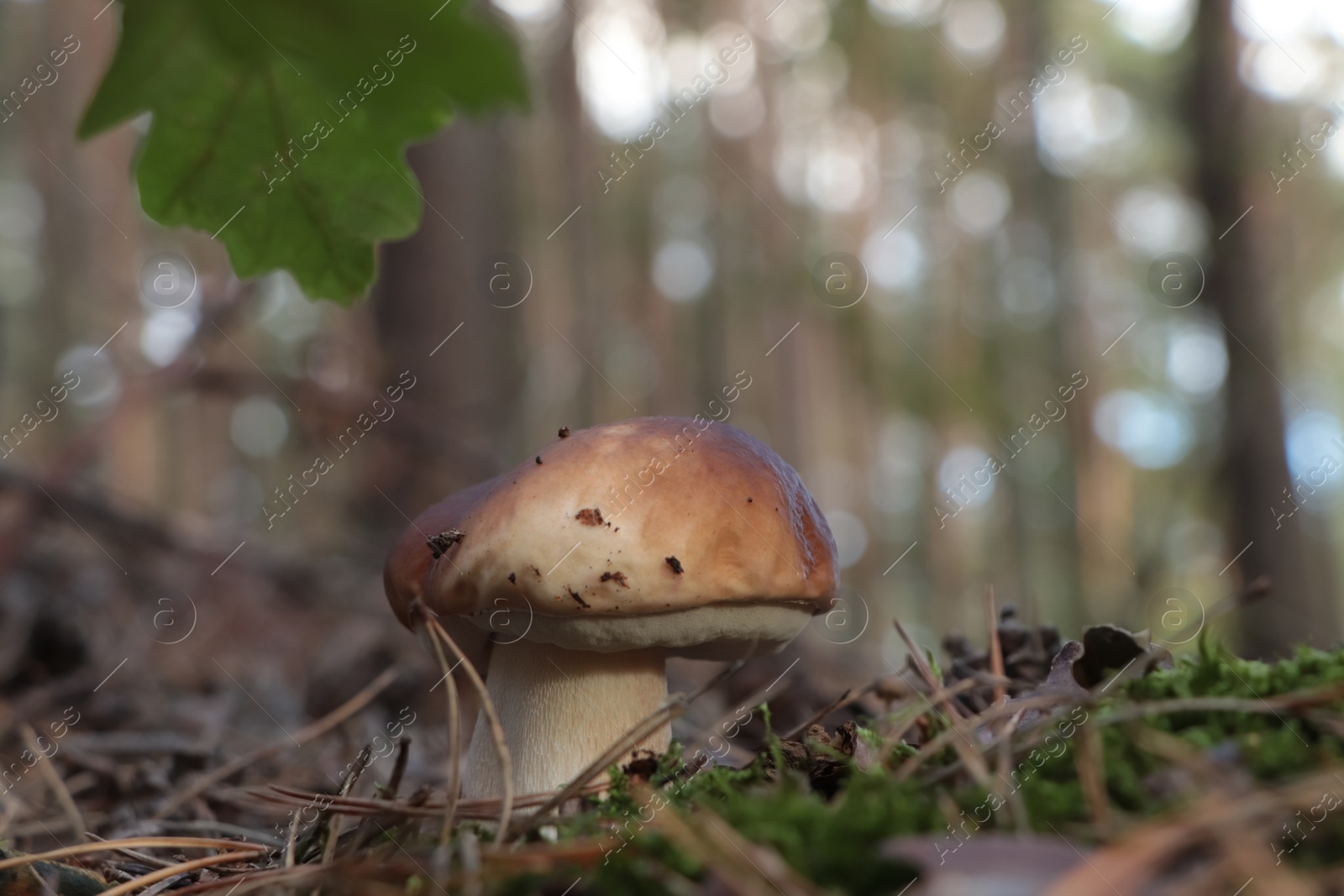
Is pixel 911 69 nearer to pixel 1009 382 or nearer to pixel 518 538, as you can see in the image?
pixel 1009 382

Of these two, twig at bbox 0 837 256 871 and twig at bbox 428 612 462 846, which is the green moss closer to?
twig at bbox 428 612 462 846

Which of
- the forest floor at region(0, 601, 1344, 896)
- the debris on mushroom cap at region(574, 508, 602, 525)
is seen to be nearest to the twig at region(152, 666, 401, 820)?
the forest floor at region(0, 601, 1344, 896)

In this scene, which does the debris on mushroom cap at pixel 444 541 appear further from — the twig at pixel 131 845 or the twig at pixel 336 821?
the twig at pixel 131 845

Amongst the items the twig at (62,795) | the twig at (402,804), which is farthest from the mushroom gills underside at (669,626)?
the twig at (62,795)

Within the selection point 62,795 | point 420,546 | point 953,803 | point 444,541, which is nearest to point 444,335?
point 62,795

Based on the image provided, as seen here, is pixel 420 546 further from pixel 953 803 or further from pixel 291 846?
pixel 953 803
